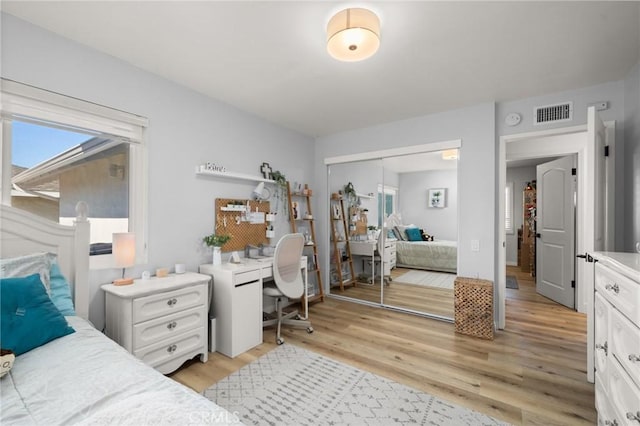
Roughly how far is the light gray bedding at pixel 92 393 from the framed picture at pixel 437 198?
132 inches

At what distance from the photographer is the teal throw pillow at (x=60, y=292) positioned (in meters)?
1.65

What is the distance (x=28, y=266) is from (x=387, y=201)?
11.6ft

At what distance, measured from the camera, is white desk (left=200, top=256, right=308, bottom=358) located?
2.57 meters

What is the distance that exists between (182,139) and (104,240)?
1.15 meters

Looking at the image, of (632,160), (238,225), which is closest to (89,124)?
(238,225)

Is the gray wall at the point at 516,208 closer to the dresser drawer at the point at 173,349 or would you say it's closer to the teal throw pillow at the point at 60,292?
the dresser drawer at the point at 173,349

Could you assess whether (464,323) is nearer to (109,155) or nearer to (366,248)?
(366,248)

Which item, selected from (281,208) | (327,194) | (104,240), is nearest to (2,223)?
(104,240)

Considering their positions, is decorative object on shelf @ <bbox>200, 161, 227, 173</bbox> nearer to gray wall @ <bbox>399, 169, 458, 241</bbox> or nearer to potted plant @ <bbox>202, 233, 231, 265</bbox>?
potted plant @ <bbox>202, 233, 231, 265</bbox>

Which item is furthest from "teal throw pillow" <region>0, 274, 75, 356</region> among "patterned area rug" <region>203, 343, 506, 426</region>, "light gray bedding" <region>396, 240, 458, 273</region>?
"light gray bedding" <region>396, 240, 458, 273</region>

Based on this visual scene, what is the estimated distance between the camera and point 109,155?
242 cm

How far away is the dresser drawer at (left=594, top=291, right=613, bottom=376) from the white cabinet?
251cm

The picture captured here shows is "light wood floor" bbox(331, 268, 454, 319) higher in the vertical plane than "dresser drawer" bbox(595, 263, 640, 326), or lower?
lower

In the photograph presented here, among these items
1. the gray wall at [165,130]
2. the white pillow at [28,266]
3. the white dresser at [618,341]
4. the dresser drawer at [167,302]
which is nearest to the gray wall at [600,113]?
the white dresser at [618,341]
